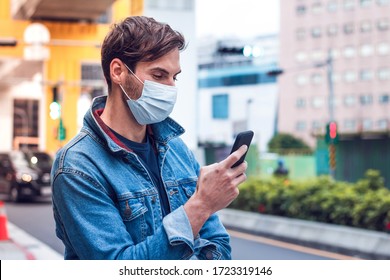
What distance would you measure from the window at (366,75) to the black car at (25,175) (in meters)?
47.9

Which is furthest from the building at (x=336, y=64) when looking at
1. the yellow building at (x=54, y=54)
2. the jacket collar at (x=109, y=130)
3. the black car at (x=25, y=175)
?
the jacket collar at (x=109, y=130)

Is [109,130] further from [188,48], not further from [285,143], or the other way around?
[285,143]

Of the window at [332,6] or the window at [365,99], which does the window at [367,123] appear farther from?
the window at [332,6]

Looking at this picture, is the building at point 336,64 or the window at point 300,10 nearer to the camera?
the building at point 336,64

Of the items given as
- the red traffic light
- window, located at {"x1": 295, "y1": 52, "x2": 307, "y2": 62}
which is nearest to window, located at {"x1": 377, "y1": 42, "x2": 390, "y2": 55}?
window, located at {"x1": 295, "y1": 52, "x2": 307, "y2": 62}

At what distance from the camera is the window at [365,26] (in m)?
58.8

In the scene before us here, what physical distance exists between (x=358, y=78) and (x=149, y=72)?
202 ft

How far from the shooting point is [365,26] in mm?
59031

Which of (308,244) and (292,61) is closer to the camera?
(308,244)

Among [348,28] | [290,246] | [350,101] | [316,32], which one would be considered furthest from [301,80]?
[290,246]

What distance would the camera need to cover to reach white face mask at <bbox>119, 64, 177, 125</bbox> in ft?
5.16

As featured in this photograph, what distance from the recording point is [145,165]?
159cm
